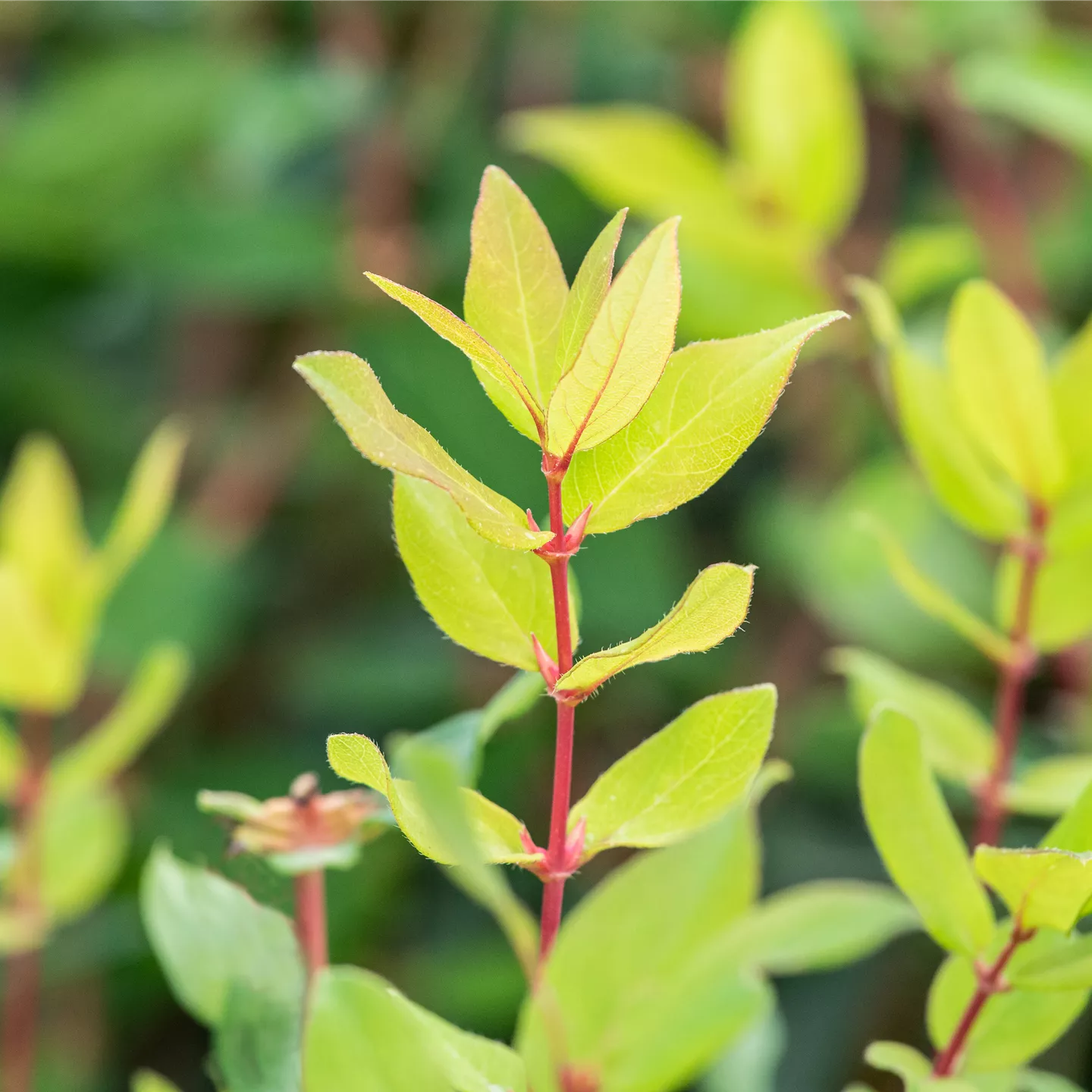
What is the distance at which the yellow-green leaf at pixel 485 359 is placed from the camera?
16cm

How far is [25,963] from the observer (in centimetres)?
40

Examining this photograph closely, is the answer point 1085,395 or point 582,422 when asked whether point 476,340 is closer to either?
point 582,422

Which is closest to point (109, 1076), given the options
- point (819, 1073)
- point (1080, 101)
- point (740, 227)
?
point (819, 1073)

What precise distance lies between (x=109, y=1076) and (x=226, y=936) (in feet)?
1.24

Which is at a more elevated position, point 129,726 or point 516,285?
point 516,285

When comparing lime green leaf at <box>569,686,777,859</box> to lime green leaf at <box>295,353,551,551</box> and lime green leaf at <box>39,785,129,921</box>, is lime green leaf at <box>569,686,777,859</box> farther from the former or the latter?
lime green leaf at <box>39,785,129,921</box>

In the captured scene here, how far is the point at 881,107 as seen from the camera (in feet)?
2.32

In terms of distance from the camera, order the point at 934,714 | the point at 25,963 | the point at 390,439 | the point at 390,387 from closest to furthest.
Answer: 1. the point at 390,439
2. the point at 934,714
3. the point at 25,963
4. the point at 390,387

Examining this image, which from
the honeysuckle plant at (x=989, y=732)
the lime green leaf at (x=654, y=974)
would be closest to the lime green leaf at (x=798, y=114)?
the honeysuckle plant at (x=989, y=732)

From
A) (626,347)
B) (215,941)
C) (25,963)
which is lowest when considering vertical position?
(25,963)

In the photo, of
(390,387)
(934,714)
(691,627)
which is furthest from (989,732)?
(390,387)

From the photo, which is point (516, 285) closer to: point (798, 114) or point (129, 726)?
point (129, 726)

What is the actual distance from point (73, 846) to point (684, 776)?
17cm

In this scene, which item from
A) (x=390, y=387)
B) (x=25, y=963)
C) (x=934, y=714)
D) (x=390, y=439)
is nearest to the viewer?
(x=390, y=439)
